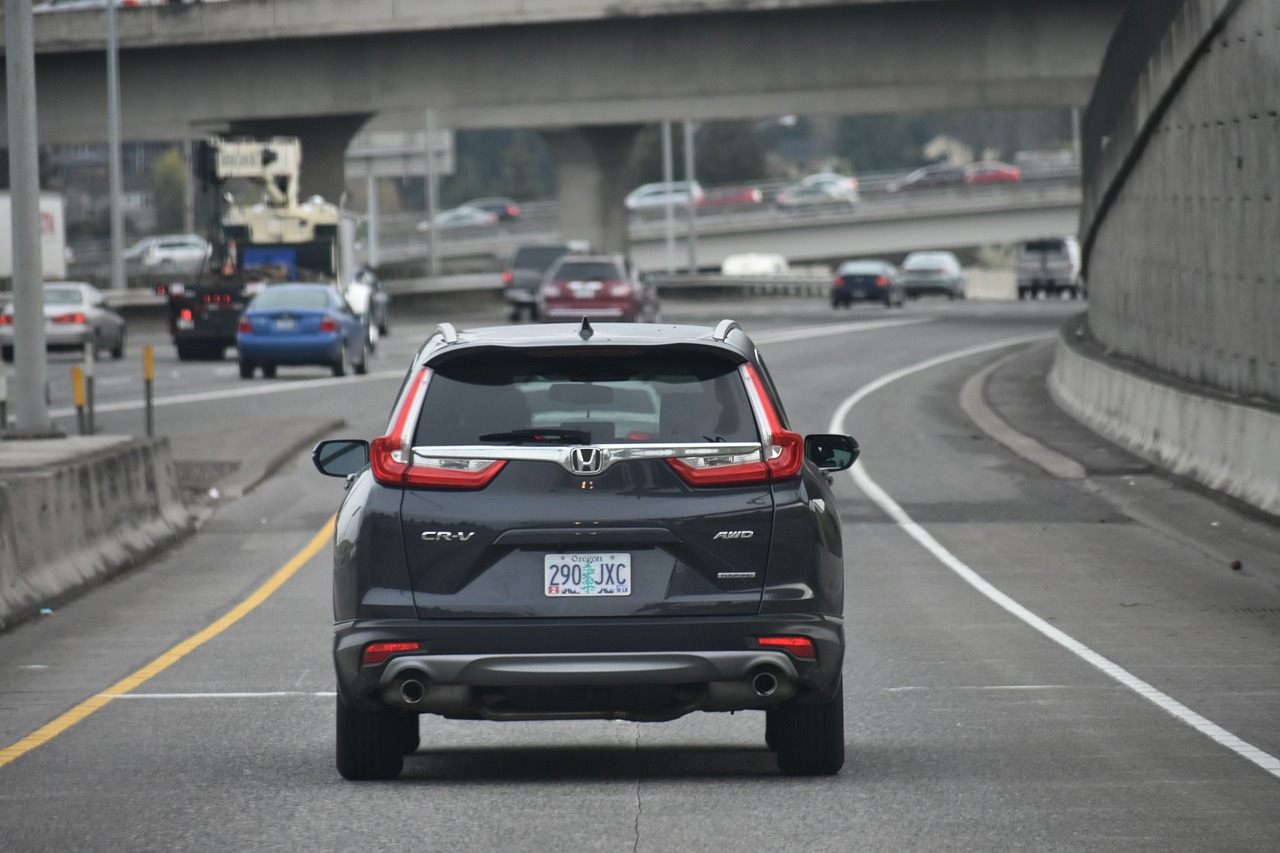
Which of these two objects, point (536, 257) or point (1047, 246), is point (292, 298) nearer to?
point (536, 257)

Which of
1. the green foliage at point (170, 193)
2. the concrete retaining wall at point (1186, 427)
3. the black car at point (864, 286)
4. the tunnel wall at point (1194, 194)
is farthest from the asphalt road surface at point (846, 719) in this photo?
the green foliage at point (170, 193)

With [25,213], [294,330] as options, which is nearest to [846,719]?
[25,213]

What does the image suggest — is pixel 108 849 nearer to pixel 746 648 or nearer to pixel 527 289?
pixel 746 648

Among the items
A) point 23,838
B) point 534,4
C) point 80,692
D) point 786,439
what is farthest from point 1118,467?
point 534,4

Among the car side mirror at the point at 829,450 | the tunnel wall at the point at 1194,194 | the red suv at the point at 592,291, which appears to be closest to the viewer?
the car side mirror at the point at 829,450

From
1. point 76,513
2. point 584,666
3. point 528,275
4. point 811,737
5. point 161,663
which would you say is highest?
point 528,275

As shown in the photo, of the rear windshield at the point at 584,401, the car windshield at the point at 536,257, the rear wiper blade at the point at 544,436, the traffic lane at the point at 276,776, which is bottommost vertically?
the traffic lane at the point at 276,776

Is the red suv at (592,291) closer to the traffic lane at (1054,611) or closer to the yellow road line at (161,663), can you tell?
the traffic lane at (1054,611)

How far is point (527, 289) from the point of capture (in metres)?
60.5

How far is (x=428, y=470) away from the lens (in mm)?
7777

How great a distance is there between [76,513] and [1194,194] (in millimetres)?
12981

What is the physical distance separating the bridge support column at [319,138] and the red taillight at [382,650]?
54613 mm

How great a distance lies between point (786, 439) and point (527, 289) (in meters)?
52.9

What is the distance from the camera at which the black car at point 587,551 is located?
766 cm
